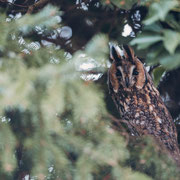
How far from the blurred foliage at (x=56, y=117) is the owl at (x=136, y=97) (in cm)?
56

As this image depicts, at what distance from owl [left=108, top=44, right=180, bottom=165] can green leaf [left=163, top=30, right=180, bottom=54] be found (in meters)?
0.84

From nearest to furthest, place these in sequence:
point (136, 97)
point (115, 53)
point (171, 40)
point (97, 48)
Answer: point (97, 48)
point (171, 40)
point (115, 53)
point (136, 97)

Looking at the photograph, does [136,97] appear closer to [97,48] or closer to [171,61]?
[171,61]

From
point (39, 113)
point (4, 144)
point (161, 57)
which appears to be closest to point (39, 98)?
point (39, 113)

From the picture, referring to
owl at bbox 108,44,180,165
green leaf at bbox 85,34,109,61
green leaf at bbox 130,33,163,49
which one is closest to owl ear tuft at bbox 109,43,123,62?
owl at bbox 108,44,180,165

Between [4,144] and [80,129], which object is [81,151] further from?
[4,144]

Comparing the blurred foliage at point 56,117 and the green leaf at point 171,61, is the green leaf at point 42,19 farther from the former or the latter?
the green leaf at point 171,61

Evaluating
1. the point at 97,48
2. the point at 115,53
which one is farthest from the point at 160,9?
the point at 115,53

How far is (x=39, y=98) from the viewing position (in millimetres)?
965

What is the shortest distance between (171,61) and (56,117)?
0.42m

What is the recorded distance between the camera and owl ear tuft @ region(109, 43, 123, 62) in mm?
1984

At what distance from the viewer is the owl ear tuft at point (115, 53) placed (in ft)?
6.51

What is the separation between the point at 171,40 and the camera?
107 cm

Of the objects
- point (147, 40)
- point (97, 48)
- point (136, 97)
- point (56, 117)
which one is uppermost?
point (97, 48)
